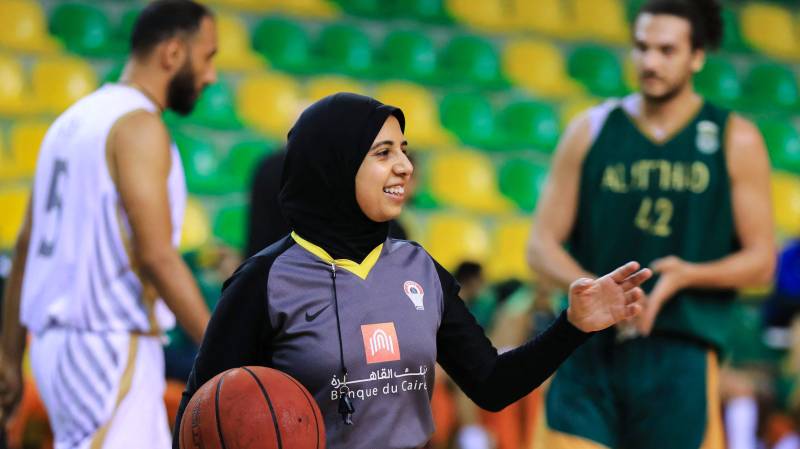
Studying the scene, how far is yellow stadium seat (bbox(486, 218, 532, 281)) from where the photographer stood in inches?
422

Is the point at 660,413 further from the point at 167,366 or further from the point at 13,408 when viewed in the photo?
the point at 167,366

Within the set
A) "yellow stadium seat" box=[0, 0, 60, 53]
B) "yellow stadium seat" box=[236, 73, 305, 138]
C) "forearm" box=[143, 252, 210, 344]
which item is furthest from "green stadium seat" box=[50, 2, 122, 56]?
"forearm" box=[143, 252, 210, 344]

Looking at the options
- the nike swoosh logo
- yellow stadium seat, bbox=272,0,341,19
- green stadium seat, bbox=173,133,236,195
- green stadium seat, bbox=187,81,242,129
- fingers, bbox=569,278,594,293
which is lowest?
green stadium seat, bbox=173,133,236,195

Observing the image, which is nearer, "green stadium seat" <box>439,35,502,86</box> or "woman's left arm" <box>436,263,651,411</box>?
"woman's left arm" <box>436,263,651,411</box>

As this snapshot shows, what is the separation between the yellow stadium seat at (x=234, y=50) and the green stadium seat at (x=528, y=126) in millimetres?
2380

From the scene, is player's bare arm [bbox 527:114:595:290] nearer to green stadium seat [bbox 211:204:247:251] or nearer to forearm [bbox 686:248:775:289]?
forearm [bbox 686:248:775:289]

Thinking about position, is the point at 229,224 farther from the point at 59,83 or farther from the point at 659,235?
the point at 659,235

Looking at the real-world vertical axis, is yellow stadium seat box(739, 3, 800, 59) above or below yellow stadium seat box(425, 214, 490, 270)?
above

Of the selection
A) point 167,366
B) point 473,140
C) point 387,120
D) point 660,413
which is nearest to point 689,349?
point 660,413

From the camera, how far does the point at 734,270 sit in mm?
4332

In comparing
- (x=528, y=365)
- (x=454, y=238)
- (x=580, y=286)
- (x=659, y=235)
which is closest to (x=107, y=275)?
(x=528, y=365)

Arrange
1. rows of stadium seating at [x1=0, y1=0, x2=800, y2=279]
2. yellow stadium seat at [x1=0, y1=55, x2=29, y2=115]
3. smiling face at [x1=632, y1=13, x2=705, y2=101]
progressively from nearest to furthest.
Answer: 1. smiling face at [x1=632, y1=13, x2=705, y2=101]
2. yellow stadium seat at [x1=0, y1=55, x2=29, y2=115]
3. rows of stadium seating at [x1=0, y1=0, x2=800, y2=279]

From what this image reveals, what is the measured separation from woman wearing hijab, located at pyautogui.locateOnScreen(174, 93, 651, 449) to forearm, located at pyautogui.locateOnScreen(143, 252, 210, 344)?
984 mm

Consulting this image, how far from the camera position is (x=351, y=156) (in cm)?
290
